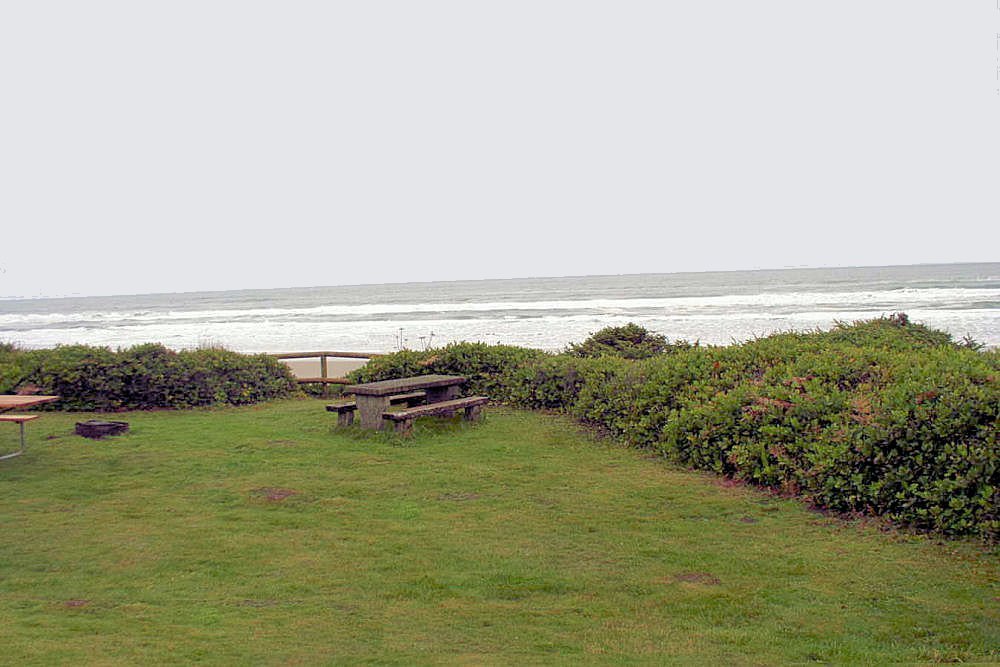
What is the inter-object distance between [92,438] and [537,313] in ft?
131

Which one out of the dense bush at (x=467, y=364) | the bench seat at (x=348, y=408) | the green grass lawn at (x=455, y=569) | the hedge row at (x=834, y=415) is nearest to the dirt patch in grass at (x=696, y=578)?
the green grass lawn at (x=455, y=569)

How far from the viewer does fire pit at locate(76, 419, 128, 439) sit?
9.69m

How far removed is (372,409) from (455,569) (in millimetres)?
4980

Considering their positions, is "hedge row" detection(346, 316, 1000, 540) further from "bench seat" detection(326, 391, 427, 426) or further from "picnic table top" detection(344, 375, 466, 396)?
"bench seat" detection(326, 391, 427, 426)

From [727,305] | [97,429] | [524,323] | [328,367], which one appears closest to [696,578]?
[97,429]

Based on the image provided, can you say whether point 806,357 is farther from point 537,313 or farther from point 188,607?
point 537,313

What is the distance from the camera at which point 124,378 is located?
12.1m

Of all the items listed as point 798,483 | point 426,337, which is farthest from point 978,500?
point 426,337

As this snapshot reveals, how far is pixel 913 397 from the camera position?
19.9 feet

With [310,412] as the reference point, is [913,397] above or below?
above

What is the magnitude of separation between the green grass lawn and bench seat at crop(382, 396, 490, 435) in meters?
1.05

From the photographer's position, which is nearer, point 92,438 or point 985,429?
point 985,429

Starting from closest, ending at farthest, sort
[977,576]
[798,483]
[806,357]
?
[977,576]
[798,483]
[806,357]

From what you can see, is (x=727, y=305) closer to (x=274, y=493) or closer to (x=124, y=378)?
(x=124, y=378)
